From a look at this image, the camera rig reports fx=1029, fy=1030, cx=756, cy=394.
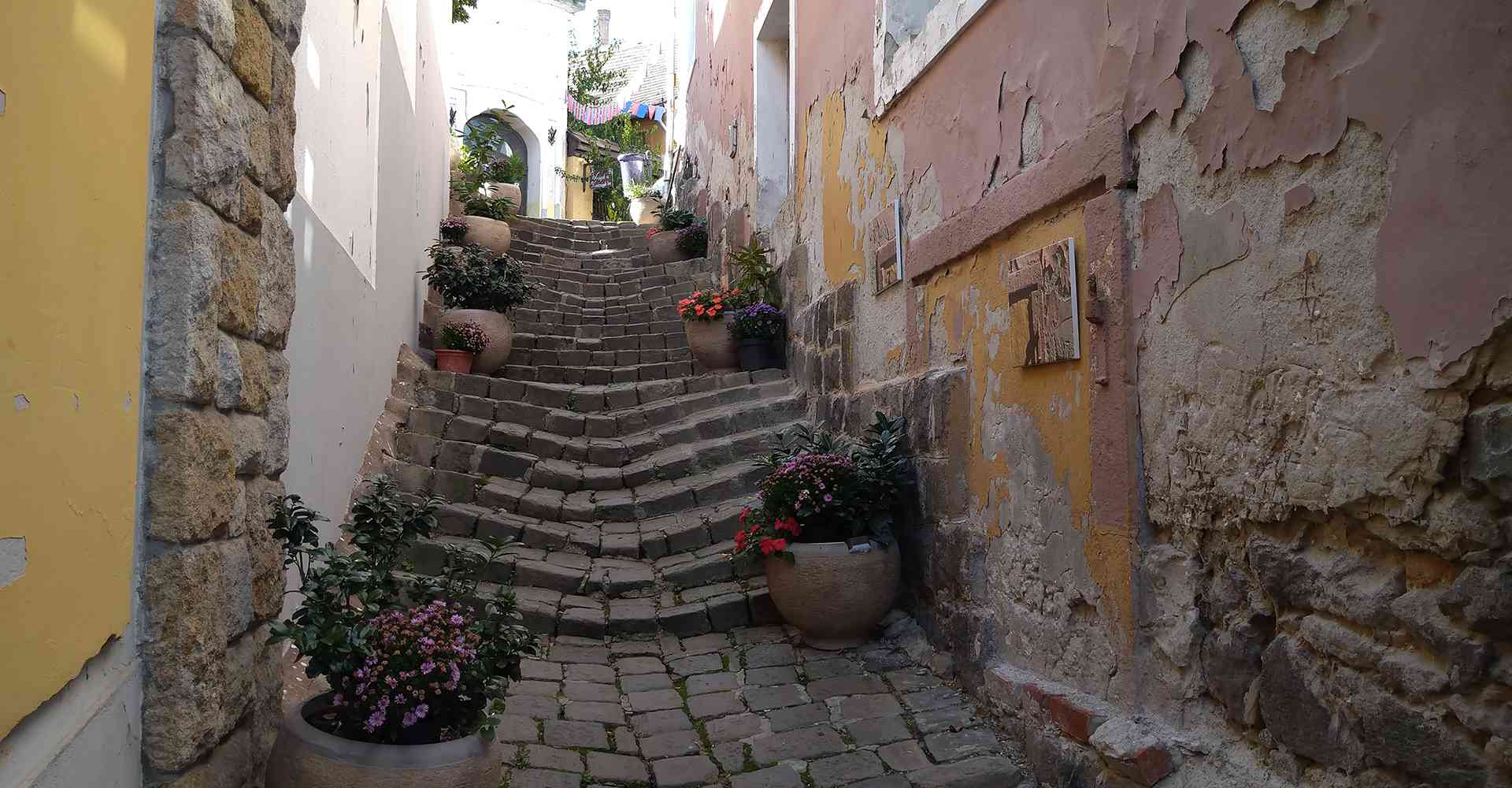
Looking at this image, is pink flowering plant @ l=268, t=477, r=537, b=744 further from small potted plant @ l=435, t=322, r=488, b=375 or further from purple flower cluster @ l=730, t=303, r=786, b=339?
small potted plant @ l=435, t=322, r=488, b=375

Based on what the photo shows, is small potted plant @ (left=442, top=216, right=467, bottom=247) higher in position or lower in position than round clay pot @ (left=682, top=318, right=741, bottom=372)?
higher

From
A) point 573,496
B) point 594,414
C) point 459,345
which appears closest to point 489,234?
point 459,345

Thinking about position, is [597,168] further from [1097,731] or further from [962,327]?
[1097,731]

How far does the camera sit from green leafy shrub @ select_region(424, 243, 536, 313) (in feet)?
24.1

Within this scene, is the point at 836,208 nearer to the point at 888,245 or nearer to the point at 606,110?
the point at 888,245

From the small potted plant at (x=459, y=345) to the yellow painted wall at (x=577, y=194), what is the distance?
43.0 ft

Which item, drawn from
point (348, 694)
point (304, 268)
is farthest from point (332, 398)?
point (348, 694)

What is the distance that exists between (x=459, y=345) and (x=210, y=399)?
5.13 m

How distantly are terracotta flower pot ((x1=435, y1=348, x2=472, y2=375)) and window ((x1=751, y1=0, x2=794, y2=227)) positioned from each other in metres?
2.33

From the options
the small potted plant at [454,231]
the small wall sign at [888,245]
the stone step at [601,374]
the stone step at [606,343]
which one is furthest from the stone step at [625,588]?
the small potted plant at [454,231]

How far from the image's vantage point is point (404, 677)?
2.21m

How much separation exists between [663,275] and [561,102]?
10.6 metres

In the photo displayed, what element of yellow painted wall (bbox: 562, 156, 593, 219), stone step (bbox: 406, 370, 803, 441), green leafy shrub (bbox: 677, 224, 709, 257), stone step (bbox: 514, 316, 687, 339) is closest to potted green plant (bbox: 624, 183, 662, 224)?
yellow painted wall (bbox: 562, 156, 593, 219)

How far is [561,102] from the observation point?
1900 centimetres
